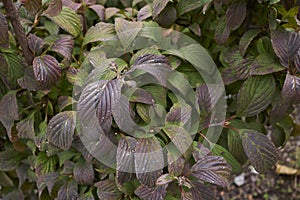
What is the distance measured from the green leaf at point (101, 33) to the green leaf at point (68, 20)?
0.03 meters

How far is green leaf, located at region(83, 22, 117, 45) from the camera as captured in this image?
116 centimetres

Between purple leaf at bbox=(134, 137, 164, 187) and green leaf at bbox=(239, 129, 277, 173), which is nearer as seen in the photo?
purple leaf at bbox=(134, 137, 164, 187)

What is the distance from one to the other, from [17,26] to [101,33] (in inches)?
8.4

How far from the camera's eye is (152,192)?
0.97 meters

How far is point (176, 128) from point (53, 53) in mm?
475

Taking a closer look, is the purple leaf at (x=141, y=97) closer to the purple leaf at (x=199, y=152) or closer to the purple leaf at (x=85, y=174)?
the purple leaf at (x=199, y=152)

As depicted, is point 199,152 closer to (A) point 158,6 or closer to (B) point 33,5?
(A) point 158,6

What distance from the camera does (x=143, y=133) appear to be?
0.99 meters

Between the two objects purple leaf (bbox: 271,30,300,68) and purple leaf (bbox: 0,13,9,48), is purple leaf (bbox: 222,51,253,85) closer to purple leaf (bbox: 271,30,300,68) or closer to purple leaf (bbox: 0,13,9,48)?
purple leaf (bbox: 271,30,300,68)

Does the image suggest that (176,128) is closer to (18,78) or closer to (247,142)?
(247,142)

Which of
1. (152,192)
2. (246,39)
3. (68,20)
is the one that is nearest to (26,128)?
(68,20)

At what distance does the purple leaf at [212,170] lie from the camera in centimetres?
95

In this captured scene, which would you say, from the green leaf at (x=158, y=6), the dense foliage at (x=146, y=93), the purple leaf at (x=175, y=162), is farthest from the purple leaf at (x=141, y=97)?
the green leaf at (x=158, y=6)

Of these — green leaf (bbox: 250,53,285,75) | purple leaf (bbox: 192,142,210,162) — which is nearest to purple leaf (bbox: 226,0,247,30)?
green leaf (bbox: 250,53,285,75)
